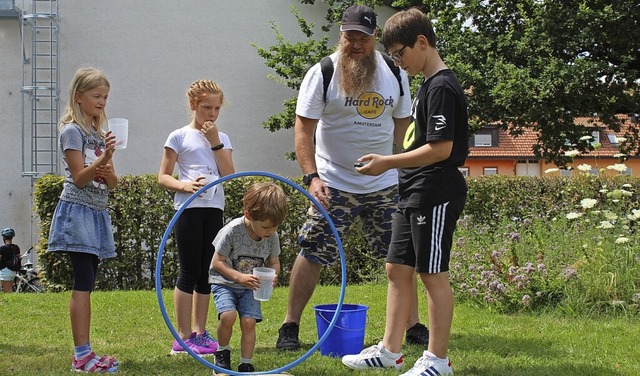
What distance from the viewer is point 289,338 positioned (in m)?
4.82

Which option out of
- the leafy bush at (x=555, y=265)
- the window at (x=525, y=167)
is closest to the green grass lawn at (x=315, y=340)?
the leafy bush at (x=555, y=265)

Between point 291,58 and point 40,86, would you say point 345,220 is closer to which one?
point 291,58

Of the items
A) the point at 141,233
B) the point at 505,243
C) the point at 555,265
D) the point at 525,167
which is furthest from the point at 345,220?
the point at 525,167

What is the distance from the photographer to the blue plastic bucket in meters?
4.54

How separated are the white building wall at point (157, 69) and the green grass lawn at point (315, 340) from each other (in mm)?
11114

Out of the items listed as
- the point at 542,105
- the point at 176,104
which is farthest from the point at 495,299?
the point at 176,104

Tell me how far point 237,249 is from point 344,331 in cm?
85

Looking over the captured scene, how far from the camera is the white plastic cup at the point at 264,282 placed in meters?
3.99

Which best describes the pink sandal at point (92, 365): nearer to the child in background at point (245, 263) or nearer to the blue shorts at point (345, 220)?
the child in background at point (245, 263)

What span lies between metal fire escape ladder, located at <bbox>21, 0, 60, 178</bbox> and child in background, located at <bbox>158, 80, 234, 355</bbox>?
44.5 ft

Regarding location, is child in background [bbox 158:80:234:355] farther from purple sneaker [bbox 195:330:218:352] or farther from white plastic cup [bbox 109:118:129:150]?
white plastic cup [bbox 109:118:129:150]

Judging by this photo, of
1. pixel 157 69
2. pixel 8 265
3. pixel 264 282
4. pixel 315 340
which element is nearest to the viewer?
pixel 264 282

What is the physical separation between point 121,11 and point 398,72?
48.1ft

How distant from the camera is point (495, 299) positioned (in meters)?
6.43
